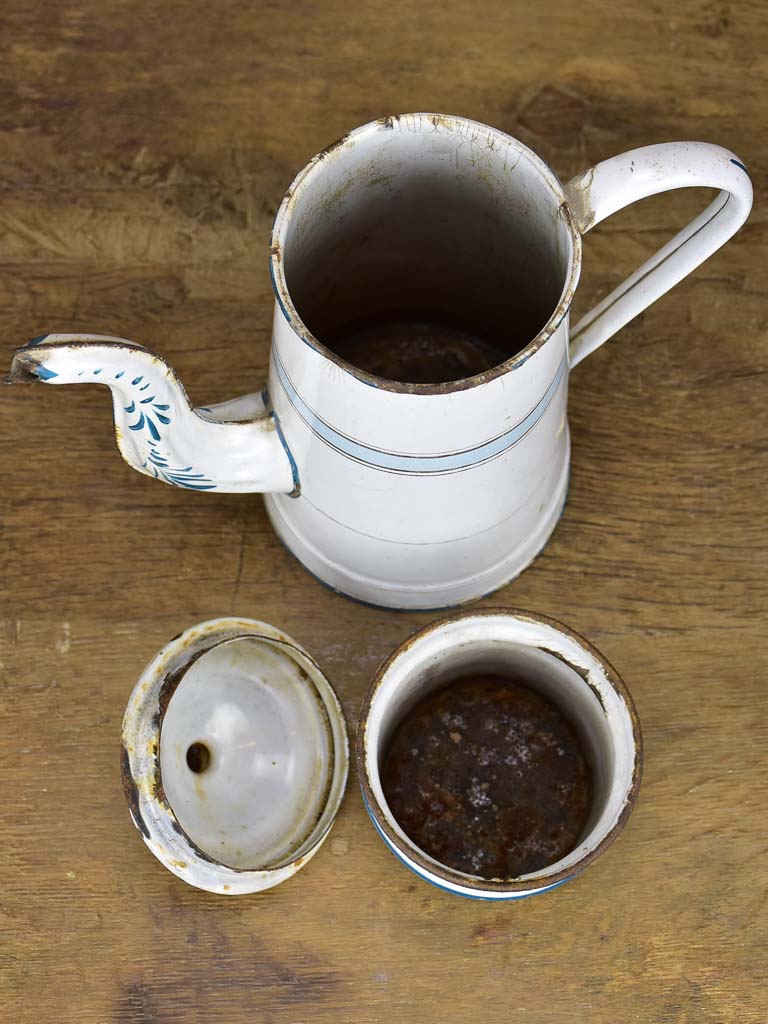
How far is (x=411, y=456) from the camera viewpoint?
19.9 inches

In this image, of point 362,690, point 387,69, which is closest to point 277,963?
point 362,690

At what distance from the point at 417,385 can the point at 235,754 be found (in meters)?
0.24

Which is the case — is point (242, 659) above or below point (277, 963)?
above

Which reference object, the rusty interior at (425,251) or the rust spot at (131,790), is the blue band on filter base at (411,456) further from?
the rust spot at (131,790)

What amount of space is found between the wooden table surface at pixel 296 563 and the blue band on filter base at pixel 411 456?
145 millimetres

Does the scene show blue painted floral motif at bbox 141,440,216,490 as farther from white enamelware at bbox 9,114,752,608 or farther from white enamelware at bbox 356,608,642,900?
white enamelware at bbox 356,608,642,900

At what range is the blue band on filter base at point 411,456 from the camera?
509 millimetres

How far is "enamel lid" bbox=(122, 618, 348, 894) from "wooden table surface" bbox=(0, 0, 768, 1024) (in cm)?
3

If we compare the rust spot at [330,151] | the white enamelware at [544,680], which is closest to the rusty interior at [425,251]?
the rust spot at [330,151]

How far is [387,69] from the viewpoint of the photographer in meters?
0.72

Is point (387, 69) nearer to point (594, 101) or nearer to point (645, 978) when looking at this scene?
point (594, 101)

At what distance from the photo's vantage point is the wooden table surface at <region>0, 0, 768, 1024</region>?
0.59 m

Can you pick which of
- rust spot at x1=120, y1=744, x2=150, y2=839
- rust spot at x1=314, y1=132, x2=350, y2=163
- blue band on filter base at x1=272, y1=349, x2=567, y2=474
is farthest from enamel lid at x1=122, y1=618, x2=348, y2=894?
rust spot at x1=314, y1=132, x2=350, y2=163

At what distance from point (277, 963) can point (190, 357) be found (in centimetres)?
34
